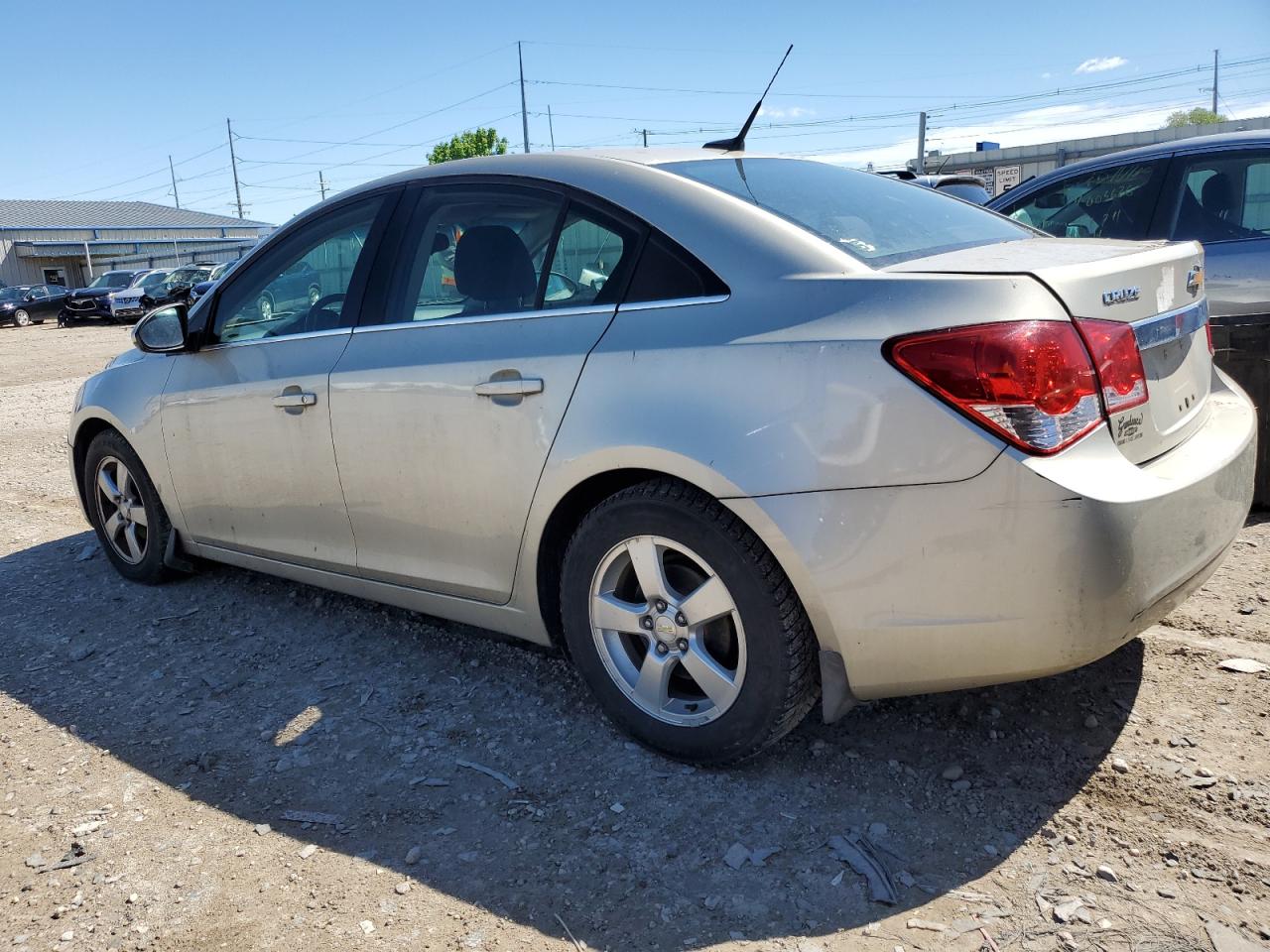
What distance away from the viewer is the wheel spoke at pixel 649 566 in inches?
105

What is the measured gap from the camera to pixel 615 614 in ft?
9.14

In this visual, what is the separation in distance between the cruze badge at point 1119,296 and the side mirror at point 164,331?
3.30 metres

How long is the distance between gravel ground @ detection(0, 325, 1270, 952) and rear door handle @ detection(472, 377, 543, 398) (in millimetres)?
1024

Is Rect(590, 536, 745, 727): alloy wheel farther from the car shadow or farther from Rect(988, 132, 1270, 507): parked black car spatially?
Rect(988, 132, 1270, 507): parked black car

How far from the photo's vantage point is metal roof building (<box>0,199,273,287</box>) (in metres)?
52.4

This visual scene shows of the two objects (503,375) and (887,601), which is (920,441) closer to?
(887,601)

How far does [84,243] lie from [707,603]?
5930 cm

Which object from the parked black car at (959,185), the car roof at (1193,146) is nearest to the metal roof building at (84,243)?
the parked black car at (959,185)

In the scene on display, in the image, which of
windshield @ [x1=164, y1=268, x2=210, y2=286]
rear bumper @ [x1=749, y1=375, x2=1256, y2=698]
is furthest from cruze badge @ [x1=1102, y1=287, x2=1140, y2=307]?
windshield @ [x1=164, y1=268, x2=210, y2=286]

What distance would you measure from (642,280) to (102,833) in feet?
6.75

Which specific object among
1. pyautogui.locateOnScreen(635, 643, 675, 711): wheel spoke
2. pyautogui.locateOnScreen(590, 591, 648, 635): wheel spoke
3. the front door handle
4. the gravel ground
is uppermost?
the front door handle

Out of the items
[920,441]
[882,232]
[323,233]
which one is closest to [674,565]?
[920,441]

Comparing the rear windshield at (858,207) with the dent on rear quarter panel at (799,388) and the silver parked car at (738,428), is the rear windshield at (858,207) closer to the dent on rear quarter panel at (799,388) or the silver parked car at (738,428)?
the silver parked car at (738,428)

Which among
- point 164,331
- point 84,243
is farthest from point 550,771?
point 84,243
